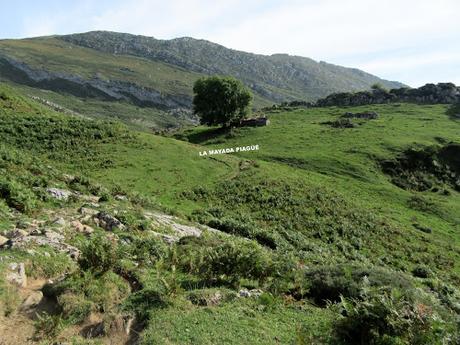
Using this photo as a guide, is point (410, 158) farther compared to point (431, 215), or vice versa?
point (410, 158)

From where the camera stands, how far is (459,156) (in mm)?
87812

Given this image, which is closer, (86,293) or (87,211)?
(86,293)

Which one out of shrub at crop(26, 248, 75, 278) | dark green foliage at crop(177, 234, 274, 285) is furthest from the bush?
dark green foliage at crop(177, 234, 274, 285)

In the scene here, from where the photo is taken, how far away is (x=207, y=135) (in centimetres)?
9894

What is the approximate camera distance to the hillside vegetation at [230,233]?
45.8 ft

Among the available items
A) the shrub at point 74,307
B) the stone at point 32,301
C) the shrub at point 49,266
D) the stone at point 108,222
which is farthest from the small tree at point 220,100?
the shrub at point 74,307

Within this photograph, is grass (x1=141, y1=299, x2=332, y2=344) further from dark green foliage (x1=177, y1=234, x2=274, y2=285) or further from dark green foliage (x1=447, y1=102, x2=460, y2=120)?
dark green foliage (x1=447, y1=102, x2=460, y2=120)

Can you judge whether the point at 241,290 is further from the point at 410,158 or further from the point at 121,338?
the point at 410,158

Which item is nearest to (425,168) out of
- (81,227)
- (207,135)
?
(207,135)

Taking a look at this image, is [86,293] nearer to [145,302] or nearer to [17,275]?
[145,302]

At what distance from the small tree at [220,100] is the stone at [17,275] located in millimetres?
84074

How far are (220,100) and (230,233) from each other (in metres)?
63.0

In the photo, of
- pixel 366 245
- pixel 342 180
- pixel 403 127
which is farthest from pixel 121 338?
pixel 403 127

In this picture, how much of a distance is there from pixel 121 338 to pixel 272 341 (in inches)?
190
